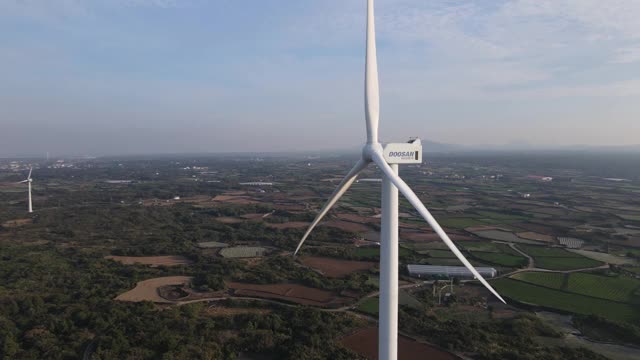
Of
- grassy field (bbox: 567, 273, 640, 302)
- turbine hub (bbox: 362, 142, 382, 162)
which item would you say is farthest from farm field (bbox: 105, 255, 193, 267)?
grassy field (bbox: 567, 273, 640, 302)

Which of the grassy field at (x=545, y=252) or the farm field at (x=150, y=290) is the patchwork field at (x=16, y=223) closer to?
the farm field at (x=150, y=290)

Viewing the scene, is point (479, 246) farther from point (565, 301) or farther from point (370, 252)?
point (565, 301)

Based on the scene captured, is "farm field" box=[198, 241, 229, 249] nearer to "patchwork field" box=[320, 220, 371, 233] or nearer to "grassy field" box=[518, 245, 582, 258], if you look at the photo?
"patchwork field" box=[320, 220, 371, 233]

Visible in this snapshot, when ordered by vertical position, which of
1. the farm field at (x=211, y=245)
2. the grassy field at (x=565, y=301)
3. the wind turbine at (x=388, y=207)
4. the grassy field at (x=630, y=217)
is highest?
the wind turbine at (x=388, y=207)

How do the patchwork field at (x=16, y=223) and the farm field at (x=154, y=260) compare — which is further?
the patchwork field at (x=16, y=223)

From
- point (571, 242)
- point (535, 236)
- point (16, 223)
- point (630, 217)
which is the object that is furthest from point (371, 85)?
point (630, 217)

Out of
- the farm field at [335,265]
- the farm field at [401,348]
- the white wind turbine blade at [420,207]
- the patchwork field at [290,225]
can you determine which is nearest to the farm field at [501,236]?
the farm field at [335,265]

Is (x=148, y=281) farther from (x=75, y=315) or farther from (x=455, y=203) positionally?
(x=455, y=203)
